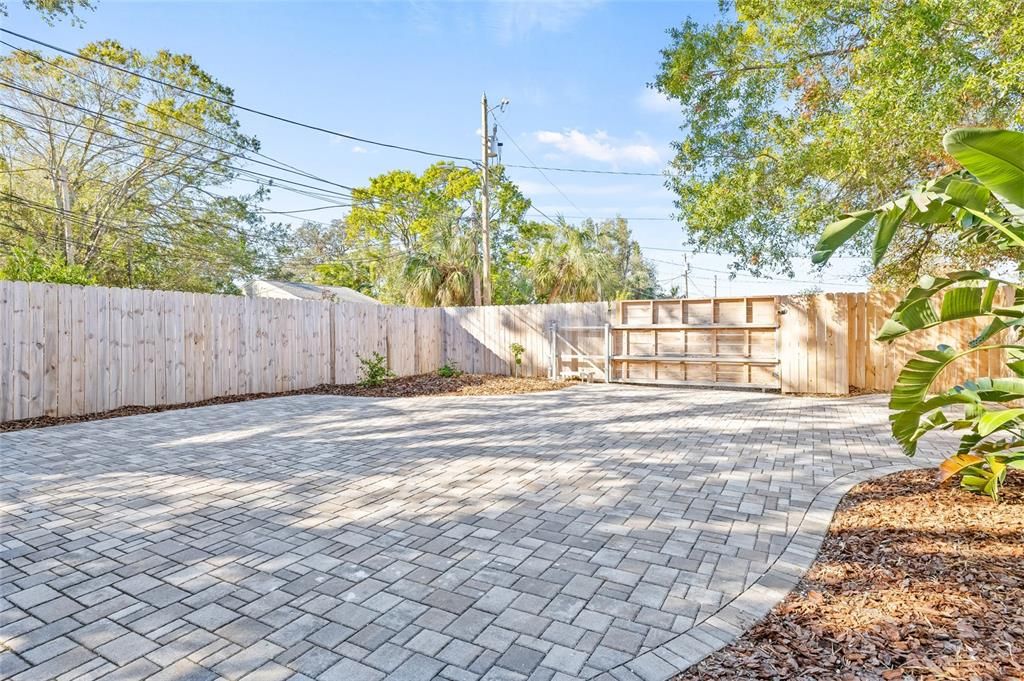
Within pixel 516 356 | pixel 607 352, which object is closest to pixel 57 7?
pixel 516 356

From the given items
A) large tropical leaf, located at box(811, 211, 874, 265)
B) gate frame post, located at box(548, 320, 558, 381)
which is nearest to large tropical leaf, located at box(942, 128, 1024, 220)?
large tropical leaf, located at box(811, 211, 874, 265)

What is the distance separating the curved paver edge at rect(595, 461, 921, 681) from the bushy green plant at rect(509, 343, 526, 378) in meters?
8.26

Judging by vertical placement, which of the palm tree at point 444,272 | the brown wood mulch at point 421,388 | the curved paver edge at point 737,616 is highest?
the palm tree at point 444,272

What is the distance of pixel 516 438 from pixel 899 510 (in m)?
3.29

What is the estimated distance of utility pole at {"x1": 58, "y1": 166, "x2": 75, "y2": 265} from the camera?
14.2m

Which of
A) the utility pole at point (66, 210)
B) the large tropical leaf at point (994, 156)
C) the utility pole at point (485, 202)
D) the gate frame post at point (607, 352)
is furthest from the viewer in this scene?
the utility pole at point (485, 202)

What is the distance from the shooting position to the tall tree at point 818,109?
5.69 meters

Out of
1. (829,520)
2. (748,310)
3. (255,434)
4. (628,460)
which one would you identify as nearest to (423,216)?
(748,310)

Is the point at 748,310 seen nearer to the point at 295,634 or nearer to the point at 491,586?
the point at 491,586

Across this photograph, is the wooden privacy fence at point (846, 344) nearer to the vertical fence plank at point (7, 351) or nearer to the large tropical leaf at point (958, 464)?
the large tropical leaf at point (958, 464)

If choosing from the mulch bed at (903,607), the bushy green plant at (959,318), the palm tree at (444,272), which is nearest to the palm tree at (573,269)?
the palm tree at (444,272)

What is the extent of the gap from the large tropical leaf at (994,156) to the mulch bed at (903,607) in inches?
66.5

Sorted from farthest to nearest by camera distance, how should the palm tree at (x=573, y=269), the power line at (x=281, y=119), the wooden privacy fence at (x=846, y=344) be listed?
the palm tree at (x=573, y=269)
the power line at (x=281, y=119)
the wooden privacy fence at (x=846, y=344)

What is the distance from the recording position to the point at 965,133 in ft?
7.11
